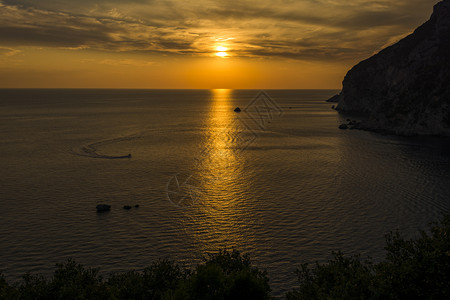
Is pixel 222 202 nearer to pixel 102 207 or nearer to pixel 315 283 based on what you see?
pixel 102 207

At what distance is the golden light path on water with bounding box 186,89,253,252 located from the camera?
54.4 meters

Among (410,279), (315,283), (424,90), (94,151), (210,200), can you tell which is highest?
(424,90)

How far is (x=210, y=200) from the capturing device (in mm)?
72500

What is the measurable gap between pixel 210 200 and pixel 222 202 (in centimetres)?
317

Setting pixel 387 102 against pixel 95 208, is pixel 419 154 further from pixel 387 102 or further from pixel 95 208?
pixel 95 208

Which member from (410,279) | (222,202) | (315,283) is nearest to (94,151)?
(222,202)

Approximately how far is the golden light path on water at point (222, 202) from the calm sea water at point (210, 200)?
26cm

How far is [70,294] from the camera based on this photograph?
3127cm

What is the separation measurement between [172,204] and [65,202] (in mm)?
23744

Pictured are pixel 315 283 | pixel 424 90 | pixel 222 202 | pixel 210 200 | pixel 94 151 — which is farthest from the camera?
pixel 424 90

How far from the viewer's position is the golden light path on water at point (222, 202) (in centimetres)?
5444

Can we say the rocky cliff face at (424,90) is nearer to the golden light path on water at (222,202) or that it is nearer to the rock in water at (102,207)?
the golden light path on water at (222,202)

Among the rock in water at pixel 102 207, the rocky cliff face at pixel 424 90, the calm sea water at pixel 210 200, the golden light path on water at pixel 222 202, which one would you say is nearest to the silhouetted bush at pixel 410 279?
the calm sea water at pixel 210 200

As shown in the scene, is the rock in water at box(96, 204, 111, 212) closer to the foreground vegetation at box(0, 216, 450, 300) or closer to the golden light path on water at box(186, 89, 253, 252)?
the golden light path on water at box(186, 89, 253, 252)
